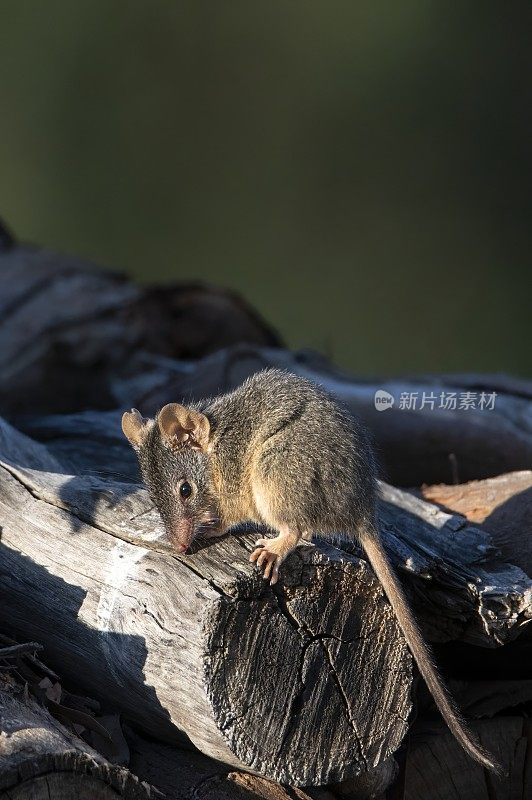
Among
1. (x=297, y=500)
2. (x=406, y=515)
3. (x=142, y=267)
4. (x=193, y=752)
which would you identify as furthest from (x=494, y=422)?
(x=142, y=267)

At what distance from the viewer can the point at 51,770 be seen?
296cm

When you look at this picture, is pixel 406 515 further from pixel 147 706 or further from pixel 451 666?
pixel 147 706

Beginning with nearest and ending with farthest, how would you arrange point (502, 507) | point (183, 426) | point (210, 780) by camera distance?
point (210, 780) → point (183, 426) → point (502, 507)

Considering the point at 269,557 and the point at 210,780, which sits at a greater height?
the point at 269,557

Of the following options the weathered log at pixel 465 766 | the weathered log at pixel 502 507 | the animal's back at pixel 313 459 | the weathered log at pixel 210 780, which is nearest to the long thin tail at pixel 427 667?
the animal's back at pixel 313 459

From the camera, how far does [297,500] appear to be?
381 cm

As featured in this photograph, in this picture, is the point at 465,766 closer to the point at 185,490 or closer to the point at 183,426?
the point at 185,490

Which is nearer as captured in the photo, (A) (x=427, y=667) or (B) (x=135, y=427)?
(A) (x=427, y=667)

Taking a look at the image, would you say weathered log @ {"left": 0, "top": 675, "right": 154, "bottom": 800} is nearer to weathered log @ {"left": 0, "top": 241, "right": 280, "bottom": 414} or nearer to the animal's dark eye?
the animal's dark eye

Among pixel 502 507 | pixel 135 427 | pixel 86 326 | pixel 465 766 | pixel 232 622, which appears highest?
pixel 135 427

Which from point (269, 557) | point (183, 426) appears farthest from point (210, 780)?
point (183, 426)

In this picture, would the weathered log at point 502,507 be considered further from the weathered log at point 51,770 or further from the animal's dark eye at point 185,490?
the weathered log at point 51,770

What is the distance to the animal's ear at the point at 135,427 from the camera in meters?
4.30

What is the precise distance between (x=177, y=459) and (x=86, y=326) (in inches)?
134
